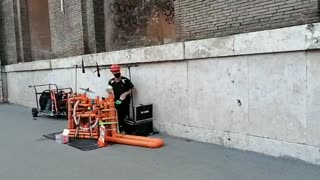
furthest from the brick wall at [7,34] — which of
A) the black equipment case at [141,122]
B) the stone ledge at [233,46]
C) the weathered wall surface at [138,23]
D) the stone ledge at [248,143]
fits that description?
the stone ledge at [248,143]

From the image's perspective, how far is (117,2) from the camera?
12516mm

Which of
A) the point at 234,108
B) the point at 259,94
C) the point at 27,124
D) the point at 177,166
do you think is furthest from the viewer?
the point at 27,124

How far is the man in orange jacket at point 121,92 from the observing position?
30.1 feet

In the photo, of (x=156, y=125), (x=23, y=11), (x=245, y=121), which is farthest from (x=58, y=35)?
(x=245, y=121)

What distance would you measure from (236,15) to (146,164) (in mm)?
3467

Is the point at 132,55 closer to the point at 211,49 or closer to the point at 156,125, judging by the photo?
the point at 156,125

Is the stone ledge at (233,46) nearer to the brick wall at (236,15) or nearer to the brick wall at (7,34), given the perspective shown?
the brick wall at (236,15)

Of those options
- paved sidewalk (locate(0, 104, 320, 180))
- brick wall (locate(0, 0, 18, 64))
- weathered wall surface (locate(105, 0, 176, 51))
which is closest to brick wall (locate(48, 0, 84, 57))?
weathered wall surface (locate(105, 0, 176, 51))

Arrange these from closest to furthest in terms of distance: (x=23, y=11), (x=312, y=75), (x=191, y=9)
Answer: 1. (x=312, y=75)
2. (x=191, y=9)
3. (x=23, y=11)

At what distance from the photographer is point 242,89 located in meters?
6.96

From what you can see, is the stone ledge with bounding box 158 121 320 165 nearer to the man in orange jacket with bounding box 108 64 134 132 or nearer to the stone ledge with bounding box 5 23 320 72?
the man in orange jacket with bounding box 108 64 134 132

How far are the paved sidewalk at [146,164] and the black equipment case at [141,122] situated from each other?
0.83 meters

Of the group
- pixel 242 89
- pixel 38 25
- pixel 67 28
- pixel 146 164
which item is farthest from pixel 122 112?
pixel 38 25

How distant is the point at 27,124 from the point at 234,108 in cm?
745
